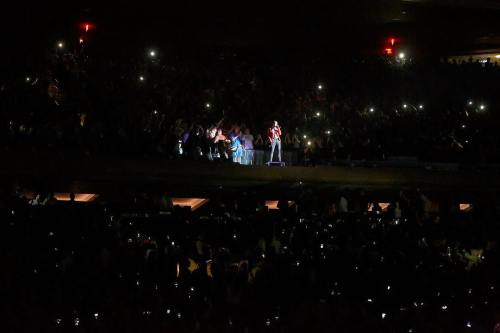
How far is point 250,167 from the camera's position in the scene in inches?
672

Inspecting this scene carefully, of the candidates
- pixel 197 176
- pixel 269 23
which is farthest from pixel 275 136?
pixel 269 23

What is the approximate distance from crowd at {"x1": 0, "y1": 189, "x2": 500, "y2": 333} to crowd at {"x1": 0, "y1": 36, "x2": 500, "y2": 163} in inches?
100

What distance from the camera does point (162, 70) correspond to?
19125 millimetres

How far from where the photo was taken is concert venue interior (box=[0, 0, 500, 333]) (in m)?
10.9

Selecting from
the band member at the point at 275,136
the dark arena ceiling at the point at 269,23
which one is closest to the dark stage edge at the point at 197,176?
the band member at the point at 275,136

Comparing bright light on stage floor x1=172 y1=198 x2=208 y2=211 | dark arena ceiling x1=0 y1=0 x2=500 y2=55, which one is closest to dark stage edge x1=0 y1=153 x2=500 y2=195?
bright light on stage floor x1=172 y1=198 x2=208 y2=211

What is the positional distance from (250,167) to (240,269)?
5796 mm

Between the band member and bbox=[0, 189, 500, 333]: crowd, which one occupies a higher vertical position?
the band member

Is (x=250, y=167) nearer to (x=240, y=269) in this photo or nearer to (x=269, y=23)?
(x=240, y=269)

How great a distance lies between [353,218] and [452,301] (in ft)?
7.87

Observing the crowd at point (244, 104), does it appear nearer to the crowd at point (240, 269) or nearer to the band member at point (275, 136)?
the band member at point (275, 136)

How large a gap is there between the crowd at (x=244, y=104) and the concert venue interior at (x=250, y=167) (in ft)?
0.18

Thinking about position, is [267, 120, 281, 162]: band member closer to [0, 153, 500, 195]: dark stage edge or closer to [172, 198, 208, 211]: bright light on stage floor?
[0, 153, 500, 195]: dark stage edge

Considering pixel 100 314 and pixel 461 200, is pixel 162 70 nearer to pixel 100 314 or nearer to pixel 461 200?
pixel 461 200
